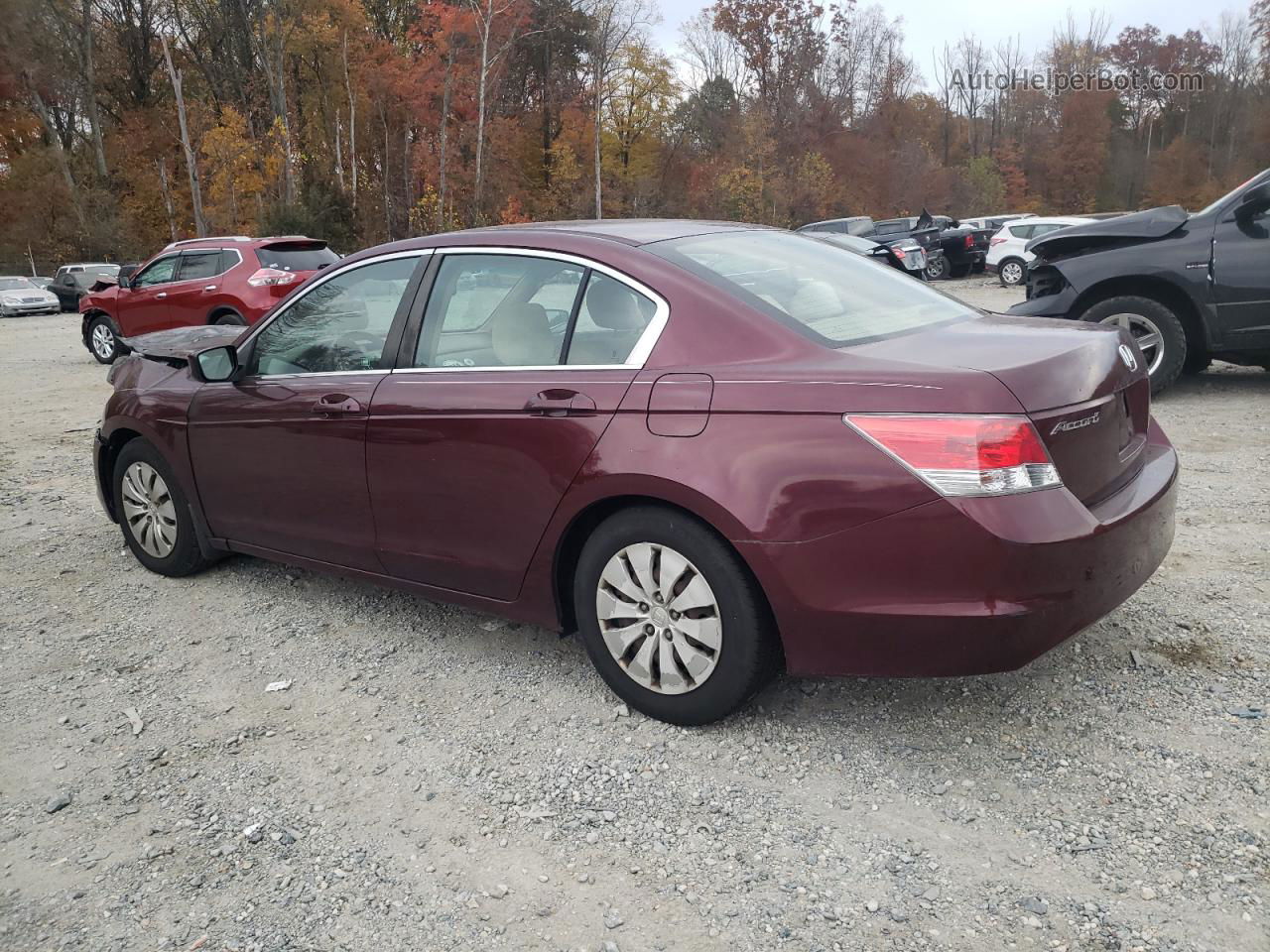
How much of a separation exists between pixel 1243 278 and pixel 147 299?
1297cm

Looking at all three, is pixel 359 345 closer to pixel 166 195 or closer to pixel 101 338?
pixel 101 338

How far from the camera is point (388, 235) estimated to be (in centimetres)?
4262

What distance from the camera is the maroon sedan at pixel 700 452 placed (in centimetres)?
270

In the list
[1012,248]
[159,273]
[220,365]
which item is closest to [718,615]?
[220,365]

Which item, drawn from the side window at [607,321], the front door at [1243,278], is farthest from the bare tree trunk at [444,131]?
the side window at [607,321]

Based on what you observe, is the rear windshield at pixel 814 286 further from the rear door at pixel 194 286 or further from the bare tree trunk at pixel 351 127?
the bare tree trunk at pixel 351 127

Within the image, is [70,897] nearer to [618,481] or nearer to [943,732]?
[618,481]

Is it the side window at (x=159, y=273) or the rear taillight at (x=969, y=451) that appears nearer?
the rear taillight at (x=969, y=451)

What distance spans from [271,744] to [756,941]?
5.93 ft

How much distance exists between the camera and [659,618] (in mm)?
3156

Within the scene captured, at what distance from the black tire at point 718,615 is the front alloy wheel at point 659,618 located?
20 mm

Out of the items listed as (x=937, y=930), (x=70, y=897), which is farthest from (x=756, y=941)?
(x=70, y=897)

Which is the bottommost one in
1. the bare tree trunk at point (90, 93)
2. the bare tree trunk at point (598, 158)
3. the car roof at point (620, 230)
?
the car roof at point (620, 230)

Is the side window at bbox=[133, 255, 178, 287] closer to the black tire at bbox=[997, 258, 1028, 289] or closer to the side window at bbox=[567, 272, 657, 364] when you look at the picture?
the side window at bbox=[567, 272, 657, 364]
